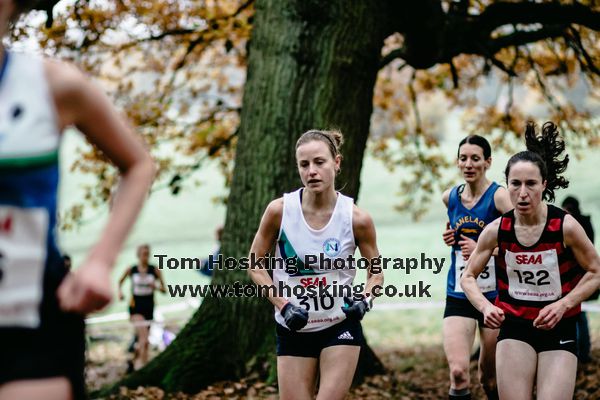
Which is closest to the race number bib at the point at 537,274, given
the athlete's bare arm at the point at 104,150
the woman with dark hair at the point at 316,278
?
the woman with dark hair at the point at 316,278

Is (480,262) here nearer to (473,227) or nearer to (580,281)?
(580,281)

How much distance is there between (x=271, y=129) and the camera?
842cm

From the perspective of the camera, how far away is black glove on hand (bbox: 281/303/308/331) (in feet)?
16.4

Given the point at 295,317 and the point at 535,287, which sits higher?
the point at 535,287

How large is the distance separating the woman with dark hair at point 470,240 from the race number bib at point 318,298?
1527mm

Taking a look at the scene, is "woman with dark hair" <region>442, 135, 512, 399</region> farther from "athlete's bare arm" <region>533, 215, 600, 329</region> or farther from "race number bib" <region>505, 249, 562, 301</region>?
"athlete's bare arm" <region>533, 215, 600, 329</region>

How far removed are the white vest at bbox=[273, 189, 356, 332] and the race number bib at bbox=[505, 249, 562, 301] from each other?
3.39 feet

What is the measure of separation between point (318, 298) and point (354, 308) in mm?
238

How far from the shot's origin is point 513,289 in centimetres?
545

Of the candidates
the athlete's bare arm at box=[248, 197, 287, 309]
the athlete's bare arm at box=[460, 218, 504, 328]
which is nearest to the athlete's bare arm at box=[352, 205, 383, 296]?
the athlete's bare arm at box=[248, 197, 287, 309]

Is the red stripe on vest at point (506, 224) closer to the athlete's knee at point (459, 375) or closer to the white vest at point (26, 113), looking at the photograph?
the athlete's knee at point (459, 375)

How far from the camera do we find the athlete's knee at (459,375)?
6.19 m

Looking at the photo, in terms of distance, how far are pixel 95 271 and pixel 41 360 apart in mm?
278

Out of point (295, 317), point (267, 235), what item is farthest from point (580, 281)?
point (267, 235)
